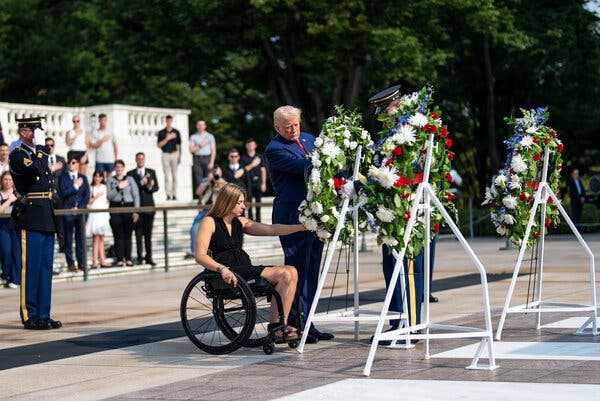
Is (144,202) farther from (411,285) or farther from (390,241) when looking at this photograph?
(390,241)

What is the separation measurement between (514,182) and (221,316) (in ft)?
9.15

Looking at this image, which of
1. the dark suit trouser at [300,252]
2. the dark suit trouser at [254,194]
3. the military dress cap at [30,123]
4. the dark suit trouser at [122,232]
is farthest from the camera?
the dark suit trouser at [254,194]

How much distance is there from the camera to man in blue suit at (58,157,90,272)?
72.4 feet

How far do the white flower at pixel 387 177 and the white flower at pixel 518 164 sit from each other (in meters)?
1.92

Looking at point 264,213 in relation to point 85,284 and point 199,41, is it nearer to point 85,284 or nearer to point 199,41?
point 199,41

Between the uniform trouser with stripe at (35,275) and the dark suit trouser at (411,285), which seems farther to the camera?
the uniform trouser with stripe at (35,275)

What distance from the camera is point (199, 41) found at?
3731 cm

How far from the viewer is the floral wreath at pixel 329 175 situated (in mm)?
10609

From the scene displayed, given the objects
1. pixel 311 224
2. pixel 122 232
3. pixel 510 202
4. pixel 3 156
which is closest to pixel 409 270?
pixel 311 224

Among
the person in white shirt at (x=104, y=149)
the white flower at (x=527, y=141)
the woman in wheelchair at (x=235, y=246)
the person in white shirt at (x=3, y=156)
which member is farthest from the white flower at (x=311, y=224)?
the person in white shirt at (x=104, y=149)

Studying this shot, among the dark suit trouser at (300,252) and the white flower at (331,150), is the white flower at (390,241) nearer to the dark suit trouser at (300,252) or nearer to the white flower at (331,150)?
the white flower at (331,150)

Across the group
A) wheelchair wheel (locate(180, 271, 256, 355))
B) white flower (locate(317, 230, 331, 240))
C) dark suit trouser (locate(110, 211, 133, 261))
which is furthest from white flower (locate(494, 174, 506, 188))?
dark suit trouser (locate(110, 211, 133, 261))

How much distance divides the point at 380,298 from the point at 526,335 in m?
4.41

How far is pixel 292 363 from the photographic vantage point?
1016 cm
